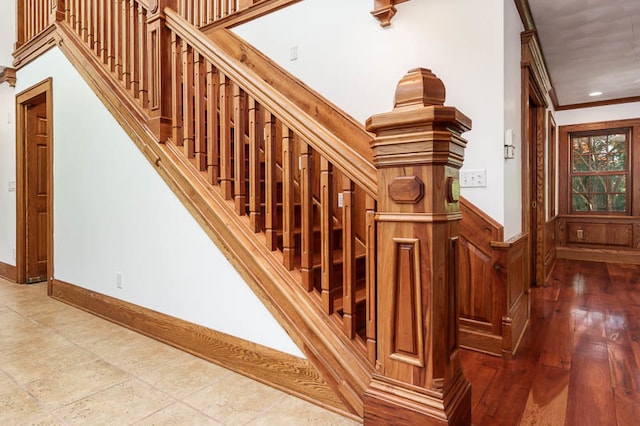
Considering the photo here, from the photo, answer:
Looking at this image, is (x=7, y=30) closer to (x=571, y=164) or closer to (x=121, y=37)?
(x=121, y=37)

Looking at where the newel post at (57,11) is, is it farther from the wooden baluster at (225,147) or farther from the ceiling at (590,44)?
the ceiling at (590,44)

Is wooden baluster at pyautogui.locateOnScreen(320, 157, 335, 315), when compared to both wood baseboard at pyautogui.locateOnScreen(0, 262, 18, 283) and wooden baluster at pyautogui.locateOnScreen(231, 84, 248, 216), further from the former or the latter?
wood baseboard at pyautogui.locateOnScreen(0, 262, 18, 283)

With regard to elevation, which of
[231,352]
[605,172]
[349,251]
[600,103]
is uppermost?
[600,103]

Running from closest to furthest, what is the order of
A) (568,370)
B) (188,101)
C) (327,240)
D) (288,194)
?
(327,240) → (288,194) → (568,370) → (188,101)

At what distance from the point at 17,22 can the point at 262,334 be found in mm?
4402

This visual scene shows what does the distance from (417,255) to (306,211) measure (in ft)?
1.73

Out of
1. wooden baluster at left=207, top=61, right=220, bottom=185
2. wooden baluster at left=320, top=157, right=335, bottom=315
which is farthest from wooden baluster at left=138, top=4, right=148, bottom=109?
wooden baluster at left=320, top=157, right=335, bottom=315

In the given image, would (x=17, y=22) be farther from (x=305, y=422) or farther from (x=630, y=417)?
(x=630, y=417)

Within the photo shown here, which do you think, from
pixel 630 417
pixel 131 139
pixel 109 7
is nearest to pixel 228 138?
pixel 131 139

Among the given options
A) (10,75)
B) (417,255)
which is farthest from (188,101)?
→ (10,75)

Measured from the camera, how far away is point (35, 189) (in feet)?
12.7

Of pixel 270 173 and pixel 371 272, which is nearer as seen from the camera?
pixel 371 272

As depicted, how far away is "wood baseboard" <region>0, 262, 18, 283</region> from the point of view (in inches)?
155

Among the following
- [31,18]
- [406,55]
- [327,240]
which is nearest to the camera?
[327,240]
